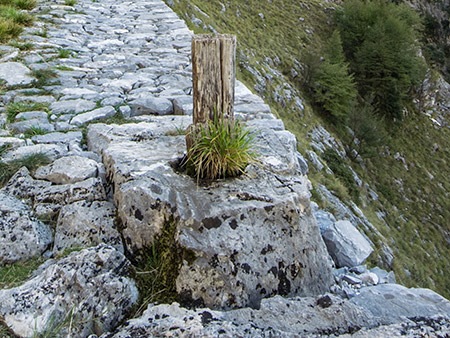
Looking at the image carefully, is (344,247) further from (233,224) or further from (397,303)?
(233,224)

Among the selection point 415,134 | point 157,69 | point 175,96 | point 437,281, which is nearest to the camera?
point 175,96

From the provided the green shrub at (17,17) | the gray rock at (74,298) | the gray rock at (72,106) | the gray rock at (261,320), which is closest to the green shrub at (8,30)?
the green shrub at (17,17)

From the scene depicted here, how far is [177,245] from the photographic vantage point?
2717mm

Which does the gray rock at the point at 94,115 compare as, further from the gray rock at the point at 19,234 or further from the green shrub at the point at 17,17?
the green shrub at the point at 17,17

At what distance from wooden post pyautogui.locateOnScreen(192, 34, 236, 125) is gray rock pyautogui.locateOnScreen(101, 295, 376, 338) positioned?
1.41 meters

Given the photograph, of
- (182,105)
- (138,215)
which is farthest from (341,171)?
(138,215)

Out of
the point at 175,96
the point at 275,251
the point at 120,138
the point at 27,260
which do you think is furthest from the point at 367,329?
the point at 175,96

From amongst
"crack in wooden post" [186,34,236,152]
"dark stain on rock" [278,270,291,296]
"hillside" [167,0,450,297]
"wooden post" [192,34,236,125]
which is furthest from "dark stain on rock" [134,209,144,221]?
"hillside" [167,0,450,297]

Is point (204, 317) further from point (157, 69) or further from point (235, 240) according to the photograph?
point (157, 69)

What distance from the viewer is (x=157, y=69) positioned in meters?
6.54

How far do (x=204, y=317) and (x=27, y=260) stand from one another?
1379 millimetres

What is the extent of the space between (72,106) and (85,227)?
2.47 metres

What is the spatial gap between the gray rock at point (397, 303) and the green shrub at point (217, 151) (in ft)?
3.96

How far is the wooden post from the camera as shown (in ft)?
10.1
